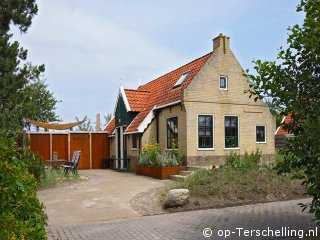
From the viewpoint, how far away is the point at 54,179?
14.8 metres

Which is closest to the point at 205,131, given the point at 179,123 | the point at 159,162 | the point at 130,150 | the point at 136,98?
the point at 179,123

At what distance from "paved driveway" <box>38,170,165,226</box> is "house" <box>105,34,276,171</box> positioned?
356cm

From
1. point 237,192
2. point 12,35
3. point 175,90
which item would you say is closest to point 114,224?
point 237,192

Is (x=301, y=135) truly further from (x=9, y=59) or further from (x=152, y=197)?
(x=9, y=59)

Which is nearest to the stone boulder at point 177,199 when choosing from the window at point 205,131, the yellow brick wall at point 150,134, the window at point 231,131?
the window at point 205,131

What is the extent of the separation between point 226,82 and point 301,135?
1327 cm

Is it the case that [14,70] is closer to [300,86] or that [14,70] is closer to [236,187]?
[236,187]

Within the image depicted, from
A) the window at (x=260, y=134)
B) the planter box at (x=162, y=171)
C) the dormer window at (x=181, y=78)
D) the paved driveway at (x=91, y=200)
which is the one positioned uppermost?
the dormer window at (x=181, y=78)

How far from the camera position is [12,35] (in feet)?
45.4

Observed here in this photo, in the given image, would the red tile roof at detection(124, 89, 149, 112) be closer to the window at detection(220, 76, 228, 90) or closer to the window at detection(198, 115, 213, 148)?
the window at detection(198, 115, 213, 148)

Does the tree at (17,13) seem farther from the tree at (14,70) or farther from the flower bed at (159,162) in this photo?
the flower bed at (159,162)

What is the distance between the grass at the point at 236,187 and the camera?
10.3 m

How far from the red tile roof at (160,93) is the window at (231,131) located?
292 centimetres

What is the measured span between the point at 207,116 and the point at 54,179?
26.0 ft
